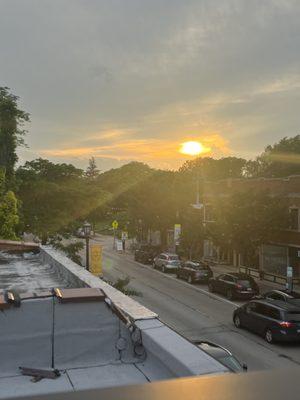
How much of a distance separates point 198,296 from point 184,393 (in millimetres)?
28895

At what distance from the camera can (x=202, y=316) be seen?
24906mm

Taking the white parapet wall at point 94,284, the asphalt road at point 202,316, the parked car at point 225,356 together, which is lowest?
the asphalt road at point 202,316

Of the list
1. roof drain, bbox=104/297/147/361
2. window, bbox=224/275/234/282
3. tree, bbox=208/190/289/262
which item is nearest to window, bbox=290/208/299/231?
tree, bbox=208/190/289/262

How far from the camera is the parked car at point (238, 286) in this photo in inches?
1144

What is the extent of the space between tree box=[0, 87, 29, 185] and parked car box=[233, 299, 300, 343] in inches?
550

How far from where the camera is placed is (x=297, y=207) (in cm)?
3600

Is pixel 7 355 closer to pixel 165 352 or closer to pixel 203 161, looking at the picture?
pixel 165 352

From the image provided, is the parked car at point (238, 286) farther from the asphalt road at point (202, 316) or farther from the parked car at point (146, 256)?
the parked car at point (146, 256)

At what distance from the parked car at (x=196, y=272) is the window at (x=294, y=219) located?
6925mm

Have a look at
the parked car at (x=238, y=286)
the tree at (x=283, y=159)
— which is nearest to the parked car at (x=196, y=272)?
the parked car at (x=238, y=286)

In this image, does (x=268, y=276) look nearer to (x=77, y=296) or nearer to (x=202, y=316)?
(x=202, y=316)

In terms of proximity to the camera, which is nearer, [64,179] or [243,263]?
[64,179]

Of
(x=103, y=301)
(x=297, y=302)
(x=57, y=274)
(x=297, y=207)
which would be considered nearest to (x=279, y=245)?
(x=297, y=207)

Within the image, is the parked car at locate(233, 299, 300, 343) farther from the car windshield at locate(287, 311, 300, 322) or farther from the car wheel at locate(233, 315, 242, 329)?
the car wheel at locate(233, 315, 242, 329)
